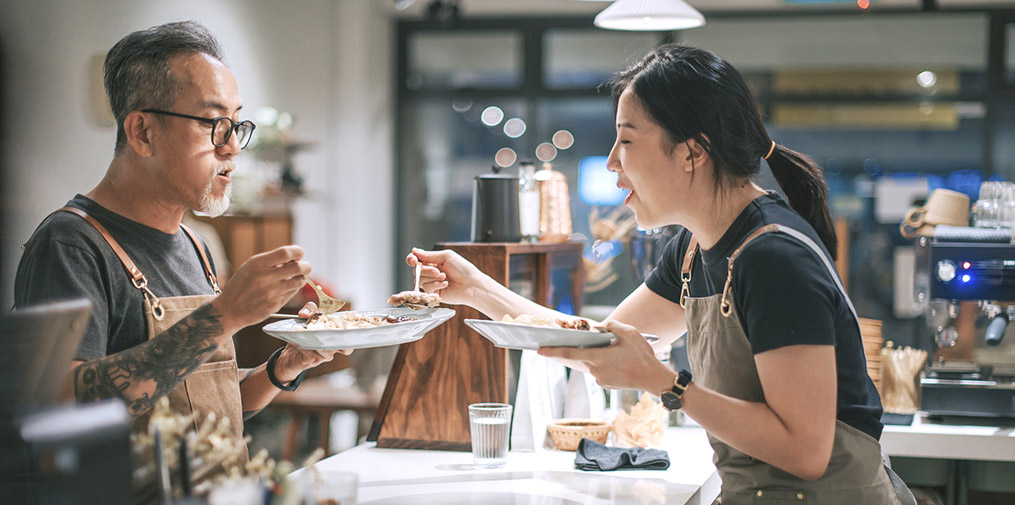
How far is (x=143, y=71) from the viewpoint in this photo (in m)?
1.72

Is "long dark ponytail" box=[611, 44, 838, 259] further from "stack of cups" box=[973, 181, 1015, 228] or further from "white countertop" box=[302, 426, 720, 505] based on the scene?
"stack of cups" box=[973, 181, 1015, 228]

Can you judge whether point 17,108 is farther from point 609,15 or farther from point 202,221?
point 609,15

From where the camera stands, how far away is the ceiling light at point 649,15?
8.38ft

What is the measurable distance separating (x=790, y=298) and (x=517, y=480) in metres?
0.77

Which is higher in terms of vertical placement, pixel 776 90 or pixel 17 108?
pixel 776 90

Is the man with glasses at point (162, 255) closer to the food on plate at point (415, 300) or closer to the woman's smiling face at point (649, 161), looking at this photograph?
the food on plate at point (415, 300)

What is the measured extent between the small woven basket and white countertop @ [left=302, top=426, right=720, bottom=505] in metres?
0.03

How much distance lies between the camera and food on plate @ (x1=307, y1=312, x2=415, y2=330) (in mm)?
1758

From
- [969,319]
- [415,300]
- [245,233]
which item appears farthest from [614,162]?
[245,233]

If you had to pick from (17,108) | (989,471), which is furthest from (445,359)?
(17,108)

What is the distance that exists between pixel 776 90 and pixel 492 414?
5.14 metres

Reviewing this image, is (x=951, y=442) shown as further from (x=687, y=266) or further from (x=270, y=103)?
(x=270, y=103)

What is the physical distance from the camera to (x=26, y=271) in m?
1.55

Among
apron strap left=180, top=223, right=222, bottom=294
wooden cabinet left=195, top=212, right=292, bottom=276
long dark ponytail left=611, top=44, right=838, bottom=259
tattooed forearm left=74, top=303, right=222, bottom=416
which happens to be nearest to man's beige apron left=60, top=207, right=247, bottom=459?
apron strap left=180, top=223, right=222, bottom=294
